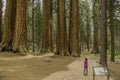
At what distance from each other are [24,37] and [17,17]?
4.96 feet

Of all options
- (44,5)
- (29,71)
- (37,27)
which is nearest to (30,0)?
(37,27)

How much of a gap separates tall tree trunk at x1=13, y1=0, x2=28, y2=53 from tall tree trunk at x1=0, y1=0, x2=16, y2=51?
0.83 meters

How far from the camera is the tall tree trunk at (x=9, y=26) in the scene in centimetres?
1912

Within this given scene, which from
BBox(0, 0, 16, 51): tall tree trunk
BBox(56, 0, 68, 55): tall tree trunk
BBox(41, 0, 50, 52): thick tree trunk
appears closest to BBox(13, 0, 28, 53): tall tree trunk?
BBox(0, 0, 16, 51): tall tree trunk

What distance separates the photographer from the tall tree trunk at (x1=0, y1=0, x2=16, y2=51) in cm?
1912

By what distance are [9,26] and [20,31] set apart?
61.8 inches

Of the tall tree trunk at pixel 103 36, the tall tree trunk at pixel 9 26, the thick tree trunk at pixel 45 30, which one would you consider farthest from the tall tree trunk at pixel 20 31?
the thick tree trunk at pixel 45 30

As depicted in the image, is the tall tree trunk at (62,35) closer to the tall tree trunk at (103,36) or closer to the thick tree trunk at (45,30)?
the thick tree trunk at (45,30)

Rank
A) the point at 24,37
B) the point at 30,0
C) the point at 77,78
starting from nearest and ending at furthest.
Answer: the point at 77,78
the point at 24,37
the point at 30,0

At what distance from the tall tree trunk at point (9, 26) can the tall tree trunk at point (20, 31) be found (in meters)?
0.83

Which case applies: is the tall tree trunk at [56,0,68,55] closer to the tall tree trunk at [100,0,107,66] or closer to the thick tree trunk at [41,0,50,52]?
the thick tree trunk at [41,0,50,52]

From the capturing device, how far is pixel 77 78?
1240 centimetres

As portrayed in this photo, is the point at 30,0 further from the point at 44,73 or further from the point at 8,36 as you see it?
the point at 44,73

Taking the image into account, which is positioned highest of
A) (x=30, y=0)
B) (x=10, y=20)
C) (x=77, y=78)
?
(x=30, y=0)
